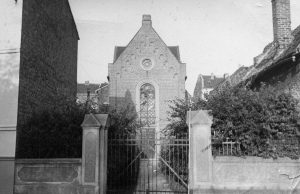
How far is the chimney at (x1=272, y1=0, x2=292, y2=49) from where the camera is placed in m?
17.6

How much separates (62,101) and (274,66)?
9.16 metres

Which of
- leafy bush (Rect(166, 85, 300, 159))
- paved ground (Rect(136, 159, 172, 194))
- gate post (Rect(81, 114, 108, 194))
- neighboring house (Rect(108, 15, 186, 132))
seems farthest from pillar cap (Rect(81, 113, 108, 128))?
neighboring house (Rect(108, 15, 186, 132))

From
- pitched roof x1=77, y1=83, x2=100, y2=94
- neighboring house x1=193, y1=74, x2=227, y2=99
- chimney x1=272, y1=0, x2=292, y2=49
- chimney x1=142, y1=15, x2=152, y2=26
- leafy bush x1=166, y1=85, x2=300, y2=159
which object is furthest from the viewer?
neighboring house x1=193, y1=74, x2=227, y2=99

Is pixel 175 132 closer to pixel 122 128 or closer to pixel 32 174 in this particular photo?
pixel 122 128

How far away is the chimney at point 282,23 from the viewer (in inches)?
691

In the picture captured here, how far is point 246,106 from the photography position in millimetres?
10664

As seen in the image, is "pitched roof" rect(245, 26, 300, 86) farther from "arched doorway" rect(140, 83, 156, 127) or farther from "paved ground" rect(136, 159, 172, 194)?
"arched doorway" rect(140, 83, 156, 127)

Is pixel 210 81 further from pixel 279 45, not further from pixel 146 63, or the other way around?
pixel 279 45

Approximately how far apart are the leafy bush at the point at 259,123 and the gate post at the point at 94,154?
3459mm

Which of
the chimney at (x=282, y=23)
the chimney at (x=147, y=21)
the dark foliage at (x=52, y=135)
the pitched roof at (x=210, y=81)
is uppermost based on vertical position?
the chimney at (x=147, y=21)

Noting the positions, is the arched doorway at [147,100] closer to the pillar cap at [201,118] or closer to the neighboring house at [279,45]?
the neighboring house at [279,45]

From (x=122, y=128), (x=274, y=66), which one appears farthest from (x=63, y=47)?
(x=274, y=66)

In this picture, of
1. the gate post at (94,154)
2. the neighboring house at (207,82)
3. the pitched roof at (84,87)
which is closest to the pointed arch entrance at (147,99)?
the gate post at (94,154)

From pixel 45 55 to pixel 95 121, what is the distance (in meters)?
5.56
